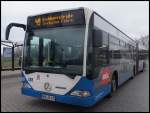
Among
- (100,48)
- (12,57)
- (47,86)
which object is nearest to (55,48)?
(47,86)

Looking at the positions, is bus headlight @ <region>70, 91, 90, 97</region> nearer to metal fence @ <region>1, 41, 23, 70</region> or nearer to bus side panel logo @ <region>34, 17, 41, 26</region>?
bus side panel logo @ <region>34, 17, 41, 26</region>

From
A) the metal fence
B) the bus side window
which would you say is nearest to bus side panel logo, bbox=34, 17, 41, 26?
the bus side window

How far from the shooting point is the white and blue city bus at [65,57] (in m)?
6.36

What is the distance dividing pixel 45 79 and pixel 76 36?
1.43 meters

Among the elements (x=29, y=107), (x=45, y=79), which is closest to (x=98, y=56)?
(x=45, y=79)

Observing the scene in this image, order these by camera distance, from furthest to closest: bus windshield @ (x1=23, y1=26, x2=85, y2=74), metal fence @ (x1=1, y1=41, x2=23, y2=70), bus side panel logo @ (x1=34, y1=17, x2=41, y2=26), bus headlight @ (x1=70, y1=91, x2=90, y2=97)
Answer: metal fence @ (x1=1, y1=41, x2=23, y2=70), bus side panel logo @ (x1=34, y1=17, x2=41, y2=26), bus windshield @ (x1=23, y1=26, x2=85, y2=74), bus headlight @ (x1=70, y1=91, x2=90, y2=97)

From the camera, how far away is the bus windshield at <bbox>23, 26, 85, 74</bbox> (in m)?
6.45

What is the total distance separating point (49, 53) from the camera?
6844 millimetres

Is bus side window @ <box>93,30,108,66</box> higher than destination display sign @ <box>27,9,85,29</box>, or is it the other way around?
destination display sign @ <box>27,9,85,29</box>

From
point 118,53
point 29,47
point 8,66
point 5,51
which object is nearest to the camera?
point 29,47

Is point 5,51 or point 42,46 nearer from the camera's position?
→ point 42,46

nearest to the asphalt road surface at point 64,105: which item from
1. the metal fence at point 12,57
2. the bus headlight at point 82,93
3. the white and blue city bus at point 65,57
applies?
the white and blue city bus at point 65,57

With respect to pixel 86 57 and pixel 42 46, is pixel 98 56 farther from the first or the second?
pixel 42 46

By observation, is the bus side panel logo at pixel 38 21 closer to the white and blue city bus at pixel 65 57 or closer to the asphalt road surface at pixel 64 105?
the white and blue city bus at pixel 65 57
